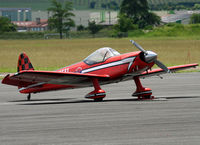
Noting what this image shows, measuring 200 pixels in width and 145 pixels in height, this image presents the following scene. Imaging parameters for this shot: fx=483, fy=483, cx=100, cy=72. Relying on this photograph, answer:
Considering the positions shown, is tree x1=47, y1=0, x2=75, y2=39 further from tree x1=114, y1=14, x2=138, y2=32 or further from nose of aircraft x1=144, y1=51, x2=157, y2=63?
nose of aircraft x1=144, y1=51, x2=157, y2=63

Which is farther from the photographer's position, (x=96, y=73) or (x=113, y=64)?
(x=96, y=73)

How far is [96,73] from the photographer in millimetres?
16266

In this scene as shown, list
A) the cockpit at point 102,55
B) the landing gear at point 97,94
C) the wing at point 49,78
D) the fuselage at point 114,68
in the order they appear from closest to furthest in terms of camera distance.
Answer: the wing at point 49,78
the fuselage at point 114,68
the landing gear at point 97,94
the cockpit at point 102,55

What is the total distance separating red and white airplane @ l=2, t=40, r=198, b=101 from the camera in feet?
50.5

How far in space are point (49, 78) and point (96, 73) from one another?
5.33 ft

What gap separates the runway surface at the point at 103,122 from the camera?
937 centimetres

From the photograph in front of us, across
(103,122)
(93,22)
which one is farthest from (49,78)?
(93,22)

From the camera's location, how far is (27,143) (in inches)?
361

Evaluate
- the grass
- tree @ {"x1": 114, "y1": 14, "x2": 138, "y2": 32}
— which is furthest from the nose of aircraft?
tree @ {"x1": 114, "y1": 14, "x2": 138, "y2": 32}

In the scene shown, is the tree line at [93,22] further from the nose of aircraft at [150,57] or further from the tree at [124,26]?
the nose of aircraft at [150,57]

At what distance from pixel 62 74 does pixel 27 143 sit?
20.5 ft

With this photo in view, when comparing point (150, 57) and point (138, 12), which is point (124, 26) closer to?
point (138, 12)

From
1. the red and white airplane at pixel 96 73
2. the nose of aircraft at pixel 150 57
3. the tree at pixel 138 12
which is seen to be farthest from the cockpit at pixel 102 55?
the tree at pixel 138 12

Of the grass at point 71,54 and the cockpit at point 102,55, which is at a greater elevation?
the cockpit at point 102,55
